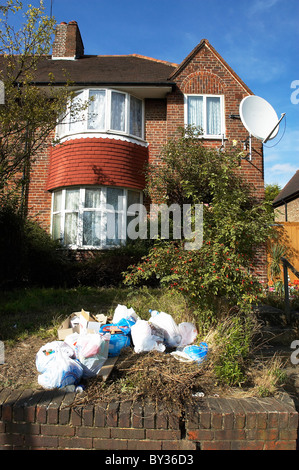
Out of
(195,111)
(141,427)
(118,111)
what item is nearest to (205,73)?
(195,111)

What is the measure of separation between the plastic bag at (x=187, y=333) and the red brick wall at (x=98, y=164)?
6.59m

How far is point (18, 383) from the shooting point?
306 centimetres

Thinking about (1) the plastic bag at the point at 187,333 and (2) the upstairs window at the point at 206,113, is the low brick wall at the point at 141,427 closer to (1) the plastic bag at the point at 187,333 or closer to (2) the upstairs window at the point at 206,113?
(1) the plastic bag at the point at 187,333

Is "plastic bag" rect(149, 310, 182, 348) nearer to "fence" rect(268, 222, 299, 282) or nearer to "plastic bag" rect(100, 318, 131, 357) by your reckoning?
"plastic bag" rect(100, 318, 131, 357)

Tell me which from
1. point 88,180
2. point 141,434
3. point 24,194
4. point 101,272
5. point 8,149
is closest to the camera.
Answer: point 141,434

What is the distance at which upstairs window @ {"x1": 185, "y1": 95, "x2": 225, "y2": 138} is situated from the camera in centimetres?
1069

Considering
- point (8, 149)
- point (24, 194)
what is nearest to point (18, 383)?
point (8, 149)

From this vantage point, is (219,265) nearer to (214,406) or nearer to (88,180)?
(214,406)

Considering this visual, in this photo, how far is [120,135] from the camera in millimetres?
10250

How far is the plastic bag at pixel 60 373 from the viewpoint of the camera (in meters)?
2.87

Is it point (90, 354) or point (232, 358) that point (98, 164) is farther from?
point (232, 358)

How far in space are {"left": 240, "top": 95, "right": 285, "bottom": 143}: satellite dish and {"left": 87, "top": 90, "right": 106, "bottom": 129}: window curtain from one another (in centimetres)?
426
